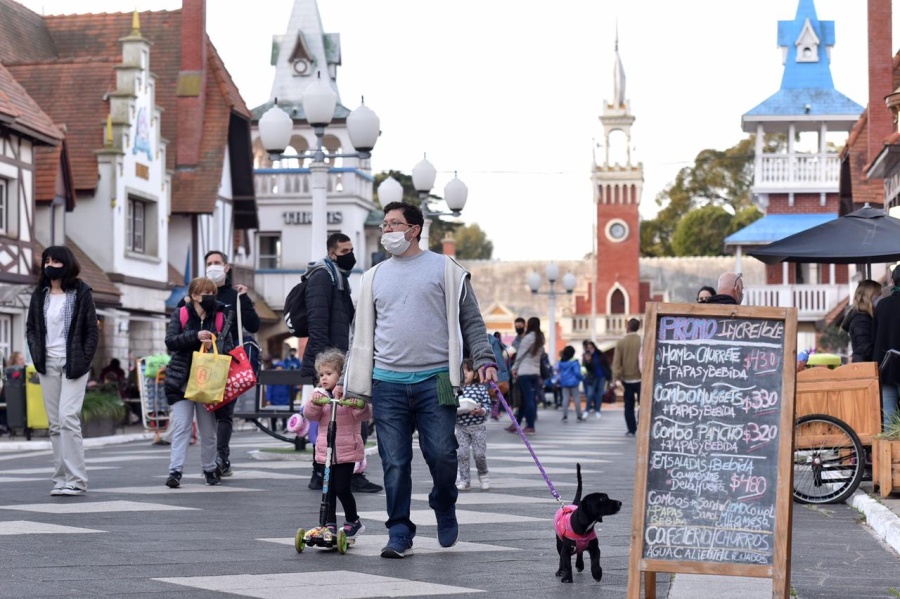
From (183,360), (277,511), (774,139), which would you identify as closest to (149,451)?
(183,360)

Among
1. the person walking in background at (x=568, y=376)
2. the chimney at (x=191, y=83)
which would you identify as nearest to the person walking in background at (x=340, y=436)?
the person walking in background at (x=568, y=376)

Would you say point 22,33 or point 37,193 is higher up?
point 22,33

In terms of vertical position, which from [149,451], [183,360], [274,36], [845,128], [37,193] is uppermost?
[274,36]

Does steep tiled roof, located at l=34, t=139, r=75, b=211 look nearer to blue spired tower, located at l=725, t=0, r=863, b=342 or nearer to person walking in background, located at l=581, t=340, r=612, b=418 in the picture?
person walking in background, located at l=581, t=340, r=612, b=418

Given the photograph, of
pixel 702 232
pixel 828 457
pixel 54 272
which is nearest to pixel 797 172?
pixel 828 457

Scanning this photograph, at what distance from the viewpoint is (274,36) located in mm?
59688

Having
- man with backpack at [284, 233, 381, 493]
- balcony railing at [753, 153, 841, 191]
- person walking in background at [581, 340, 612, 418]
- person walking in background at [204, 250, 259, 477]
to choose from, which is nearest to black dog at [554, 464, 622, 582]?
man with backpack at [284, 233, 381, 493]

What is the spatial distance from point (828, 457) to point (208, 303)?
4963 millimetres

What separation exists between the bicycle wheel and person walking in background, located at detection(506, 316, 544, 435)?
43.7 ft

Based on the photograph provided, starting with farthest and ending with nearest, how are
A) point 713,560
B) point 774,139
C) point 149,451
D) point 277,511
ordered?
point 774,139
point 149,451
point 277,511
point 713,560

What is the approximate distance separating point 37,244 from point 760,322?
90.0 feet

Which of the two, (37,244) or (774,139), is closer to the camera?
(37,244)

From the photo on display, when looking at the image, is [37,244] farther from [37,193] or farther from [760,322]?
[760,322]

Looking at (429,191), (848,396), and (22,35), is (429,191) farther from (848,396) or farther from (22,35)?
(22,35)
